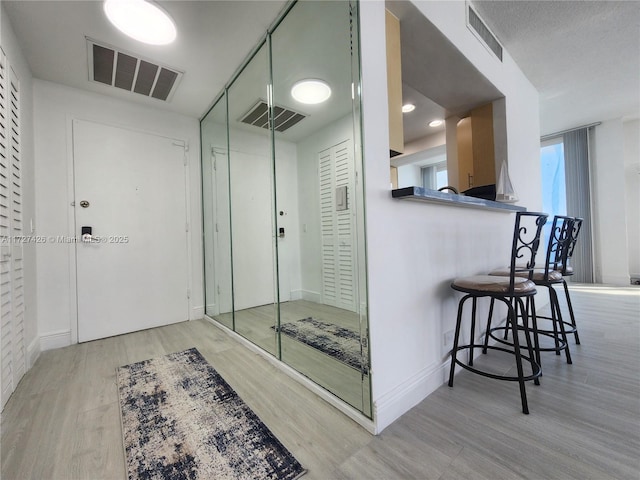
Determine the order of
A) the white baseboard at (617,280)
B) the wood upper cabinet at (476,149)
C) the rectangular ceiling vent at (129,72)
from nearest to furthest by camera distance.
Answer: the rectangular ceiling vent at (129,72) < the wood upper cabinet at (476,149) < the white baseboard at (617,280)

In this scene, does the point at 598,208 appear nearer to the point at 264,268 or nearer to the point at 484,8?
the point at 484,8

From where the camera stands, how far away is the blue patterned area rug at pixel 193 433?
3.44 ft

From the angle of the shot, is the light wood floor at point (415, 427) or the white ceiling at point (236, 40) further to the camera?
the white ceiling at point (236, 40)

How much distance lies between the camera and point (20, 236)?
1.89 m

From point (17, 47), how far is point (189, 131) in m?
1.40

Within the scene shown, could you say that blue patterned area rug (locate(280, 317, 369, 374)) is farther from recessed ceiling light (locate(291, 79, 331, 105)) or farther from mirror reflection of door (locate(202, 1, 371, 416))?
recessed ceiling light (locate(291, 79, 331, 105))

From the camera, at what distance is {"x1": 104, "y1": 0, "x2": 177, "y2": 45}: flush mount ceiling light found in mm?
1725

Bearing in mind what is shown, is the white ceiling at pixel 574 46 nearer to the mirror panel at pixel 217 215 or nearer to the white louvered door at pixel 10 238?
Result: the mirror panel at pixel 217 215

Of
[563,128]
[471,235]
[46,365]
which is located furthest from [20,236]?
[563,128]

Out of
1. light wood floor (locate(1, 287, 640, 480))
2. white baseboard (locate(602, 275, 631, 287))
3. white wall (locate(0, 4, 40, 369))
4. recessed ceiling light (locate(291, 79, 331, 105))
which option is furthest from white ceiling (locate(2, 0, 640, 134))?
white baseboard (locate(602, 275, 631, 287))

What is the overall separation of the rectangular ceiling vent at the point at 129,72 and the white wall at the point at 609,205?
6.61 m

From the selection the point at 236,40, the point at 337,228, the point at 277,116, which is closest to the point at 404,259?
the point at 337,228

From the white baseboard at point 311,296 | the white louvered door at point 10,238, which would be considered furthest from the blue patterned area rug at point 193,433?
the white baseboard at point 311,296

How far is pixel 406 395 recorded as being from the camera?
1.37 meters
